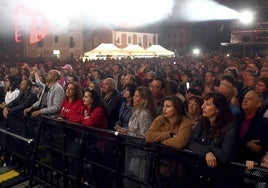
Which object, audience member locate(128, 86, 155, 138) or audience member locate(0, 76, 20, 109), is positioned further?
audience member locate(0, 76, 20, 109)

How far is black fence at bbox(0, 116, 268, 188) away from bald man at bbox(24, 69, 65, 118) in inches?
20.4

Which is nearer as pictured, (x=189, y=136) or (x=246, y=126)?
(x=189, y=136)

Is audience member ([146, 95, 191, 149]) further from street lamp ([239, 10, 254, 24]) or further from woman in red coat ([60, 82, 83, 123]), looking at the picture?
street lamp ([239, 10, 254, 24])

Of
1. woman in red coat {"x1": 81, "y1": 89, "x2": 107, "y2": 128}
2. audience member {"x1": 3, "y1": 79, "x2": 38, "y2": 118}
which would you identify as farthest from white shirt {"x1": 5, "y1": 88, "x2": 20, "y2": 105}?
woman in red coat {"x1": 81, "y1": 89, "x2": 107, "y2": 128}

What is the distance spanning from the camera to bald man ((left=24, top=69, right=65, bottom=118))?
6.72 meters

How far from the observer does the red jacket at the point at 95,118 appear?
5.25m

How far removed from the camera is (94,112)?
17.7ft

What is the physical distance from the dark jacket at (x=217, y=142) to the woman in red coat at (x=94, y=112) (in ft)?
5.98

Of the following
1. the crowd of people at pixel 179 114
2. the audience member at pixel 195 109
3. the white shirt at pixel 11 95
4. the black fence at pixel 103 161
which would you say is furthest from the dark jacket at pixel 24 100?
the audience member at pixel 195 109

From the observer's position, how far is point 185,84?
31.6ft

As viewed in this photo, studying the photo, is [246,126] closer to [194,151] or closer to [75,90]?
[194,151]

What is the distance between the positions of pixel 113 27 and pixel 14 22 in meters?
21.1

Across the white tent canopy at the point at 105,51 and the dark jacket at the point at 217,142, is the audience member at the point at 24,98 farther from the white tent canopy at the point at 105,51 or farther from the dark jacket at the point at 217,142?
the white tent canopy at the point at 105,51

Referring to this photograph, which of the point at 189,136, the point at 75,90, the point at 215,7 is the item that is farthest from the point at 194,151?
the point at 215,7
